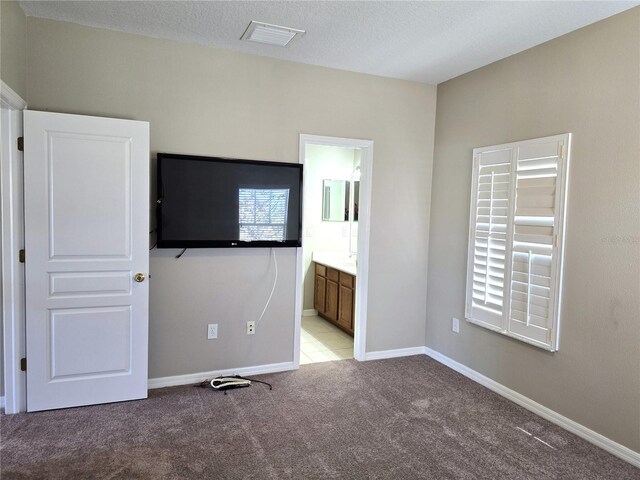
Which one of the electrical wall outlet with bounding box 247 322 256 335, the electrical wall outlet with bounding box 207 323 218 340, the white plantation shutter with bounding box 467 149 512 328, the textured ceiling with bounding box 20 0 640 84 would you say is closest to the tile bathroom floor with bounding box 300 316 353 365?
the electrical wall outlet with bounding box 247 322 256 335

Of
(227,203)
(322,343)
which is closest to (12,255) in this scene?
(227,203)

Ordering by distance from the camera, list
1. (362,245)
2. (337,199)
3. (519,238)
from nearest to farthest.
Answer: (519,238) < (362,245) < (337,199)

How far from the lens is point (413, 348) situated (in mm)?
4355

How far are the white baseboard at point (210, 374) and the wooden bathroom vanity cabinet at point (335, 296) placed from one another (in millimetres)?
1175

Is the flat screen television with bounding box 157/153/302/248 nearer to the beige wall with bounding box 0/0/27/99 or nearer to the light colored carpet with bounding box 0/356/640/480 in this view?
the beige wall with bounding box 0/0/27/99

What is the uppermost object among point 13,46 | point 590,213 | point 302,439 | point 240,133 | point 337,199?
point 13,46

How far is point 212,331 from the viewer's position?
3557mm

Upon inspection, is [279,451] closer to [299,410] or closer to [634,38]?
[299,410]

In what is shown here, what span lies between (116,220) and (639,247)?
10.8ft

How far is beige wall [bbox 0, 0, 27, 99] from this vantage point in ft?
8.20

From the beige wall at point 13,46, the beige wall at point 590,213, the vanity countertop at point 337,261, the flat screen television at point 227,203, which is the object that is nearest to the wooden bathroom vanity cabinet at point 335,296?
the vanity countertop at point 337,261

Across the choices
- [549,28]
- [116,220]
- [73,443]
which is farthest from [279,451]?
[549,28]

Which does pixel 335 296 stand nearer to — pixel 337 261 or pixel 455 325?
pixel 337 261

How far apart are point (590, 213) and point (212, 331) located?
9.38 feet
